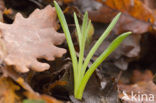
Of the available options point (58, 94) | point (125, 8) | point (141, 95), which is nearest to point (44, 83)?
point (58, 94)

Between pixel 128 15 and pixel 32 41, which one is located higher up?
pixel 32 41

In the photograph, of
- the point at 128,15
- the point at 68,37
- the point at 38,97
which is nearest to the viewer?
the point at 38,97

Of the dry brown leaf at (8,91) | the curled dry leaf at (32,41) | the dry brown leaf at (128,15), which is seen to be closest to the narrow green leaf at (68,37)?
the curled dry leaf at (32,41)

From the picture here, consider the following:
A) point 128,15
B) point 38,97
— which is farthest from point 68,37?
point 128,15

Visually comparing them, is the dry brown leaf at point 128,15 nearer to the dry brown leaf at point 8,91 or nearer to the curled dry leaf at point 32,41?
the curled dry leaf at point 32,41

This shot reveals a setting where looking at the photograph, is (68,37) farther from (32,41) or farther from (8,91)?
(8,91)

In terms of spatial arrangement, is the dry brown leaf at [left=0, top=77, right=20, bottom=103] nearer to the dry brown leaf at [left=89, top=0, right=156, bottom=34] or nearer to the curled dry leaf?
the curled dry leaf

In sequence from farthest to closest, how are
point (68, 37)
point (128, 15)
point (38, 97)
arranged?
point (128, 15)
point (68, 37)
point (38, 97)

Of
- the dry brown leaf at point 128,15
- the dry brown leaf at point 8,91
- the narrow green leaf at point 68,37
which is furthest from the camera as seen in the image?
the dry brown leaf at point 128,15
